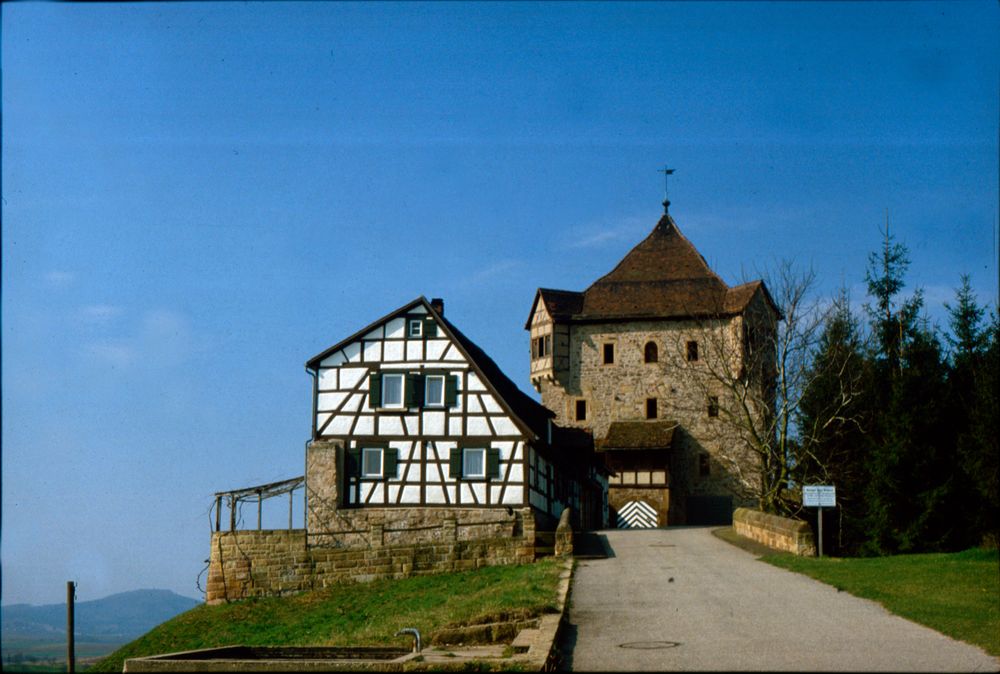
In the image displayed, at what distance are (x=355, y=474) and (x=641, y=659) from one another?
2290cm

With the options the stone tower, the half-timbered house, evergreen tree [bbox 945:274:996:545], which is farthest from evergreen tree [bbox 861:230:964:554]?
the stone tower

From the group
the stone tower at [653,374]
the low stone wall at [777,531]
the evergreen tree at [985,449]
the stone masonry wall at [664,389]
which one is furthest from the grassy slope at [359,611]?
the stone masonry wall at [664,389]

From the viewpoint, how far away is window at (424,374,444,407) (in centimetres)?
3516

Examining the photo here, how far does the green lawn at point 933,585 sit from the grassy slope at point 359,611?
5.04 m

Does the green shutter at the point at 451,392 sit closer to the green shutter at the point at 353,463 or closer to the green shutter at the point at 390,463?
the green shutter at the point at 390,463

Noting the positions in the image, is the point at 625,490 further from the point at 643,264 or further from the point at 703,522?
the point at 643,264

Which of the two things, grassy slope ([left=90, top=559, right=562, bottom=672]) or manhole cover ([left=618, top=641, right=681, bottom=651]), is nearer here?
manhole cover ([left=618, top=641, right=681, bottom=651])

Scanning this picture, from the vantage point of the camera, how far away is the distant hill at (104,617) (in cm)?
1288

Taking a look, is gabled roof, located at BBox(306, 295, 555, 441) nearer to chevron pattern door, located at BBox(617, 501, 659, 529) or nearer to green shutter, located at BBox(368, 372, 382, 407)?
green shutter, located at BBox(368, 372, 382, 407)

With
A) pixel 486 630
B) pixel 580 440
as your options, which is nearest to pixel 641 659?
pixel 486 630

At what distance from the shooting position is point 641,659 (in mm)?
12922

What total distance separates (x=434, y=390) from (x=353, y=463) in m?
3.22

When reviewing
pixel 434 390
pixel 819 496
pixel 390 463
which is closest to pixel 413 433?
pixel 390 463

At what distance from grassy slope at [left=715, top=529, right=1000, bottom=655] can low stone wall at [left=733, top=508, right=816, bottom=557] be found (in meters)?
0.40
